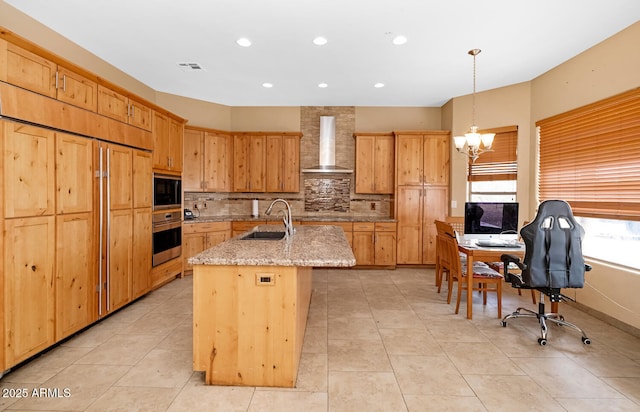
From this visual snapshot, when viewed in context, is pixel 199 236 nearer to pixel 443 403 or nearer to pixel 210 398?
pixel 210 398

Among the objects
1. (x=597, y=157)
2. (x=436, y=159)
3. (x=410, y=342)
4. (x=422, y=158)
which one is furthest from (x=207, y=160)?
(x=597, y=157)

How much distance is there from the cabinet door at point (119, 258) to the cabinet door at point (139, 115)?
1.00m

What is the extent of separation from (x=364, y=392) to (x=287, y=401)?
19.5 inches

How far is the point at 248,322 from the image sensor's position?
6.63 feet

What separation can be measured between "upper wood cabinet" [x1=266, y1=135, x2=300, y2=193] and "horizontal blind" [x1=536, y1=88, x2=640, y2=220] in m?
3.75

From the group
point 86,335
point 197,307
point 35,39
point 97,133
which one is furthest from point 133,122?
point 197,307

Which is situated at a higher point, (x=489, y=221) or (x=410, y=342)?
(x=489, y=221)

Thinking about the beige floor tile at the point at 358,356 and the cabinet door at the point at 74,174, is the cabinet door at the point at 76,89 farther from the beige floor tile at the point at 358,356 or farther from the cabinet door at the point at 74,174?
the beige floor tile at the point at 358,356

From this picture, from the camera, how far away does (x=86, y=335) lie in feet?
9.21

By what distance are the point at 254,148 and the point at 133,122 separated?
2.34 m

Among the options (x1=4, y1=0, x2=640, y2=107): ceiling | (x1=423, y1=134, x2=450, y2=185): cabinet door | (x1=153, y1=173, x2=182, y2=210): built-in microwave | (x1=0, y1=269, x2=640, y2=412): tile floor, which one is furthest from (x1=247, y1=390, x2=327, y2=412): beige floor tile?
(x1=423, y1=134, x2=450, y2=185): cabinet door

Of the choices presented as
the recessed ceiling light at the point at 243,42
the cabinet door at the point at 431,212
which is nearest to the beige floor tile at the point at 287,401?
the recessed ceiling light at the point at 243,42

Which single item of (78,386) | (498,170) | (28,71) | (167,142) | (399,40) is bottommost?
Answer: (78,386)

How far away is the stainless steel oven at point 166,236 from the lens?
3.95 m
